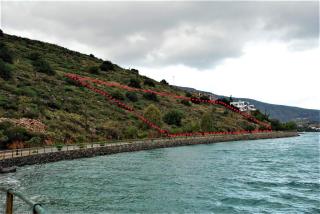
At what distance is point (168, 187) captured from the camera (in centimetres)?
2630

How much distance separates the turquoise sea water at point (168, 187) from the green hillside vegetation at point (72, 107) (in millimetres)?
17995

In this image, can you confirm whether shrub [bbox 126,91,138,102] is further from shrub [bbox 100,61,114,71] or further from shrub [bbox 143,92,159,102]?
shrub [bbox 100,61,114,71]

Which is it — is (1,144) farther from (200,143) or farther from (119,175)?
(200,143)

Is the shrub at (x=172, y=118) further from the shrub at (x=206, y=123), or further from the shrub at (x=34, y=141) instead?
the shrub at (x=34, y=141)

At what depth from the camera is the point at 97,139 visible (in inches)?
2389

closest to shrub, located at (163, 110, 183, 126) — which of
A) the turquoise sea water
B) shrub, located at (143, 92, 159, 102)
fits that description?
shrub, located at (143, 92, 159, 102)

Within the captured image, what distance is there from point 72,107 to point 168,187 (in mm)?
47101

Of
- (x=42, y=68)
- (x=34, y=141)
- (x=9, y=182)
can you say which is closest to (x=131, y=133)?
(x=34, y=141)

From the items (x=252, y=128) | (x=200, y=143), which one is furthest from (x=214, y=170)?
(x=252, y=128)

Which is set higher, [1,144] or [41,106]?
[41,106]

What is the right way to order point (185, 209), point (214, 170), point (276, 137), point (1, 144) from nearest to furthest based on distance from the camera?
point (185, 209) < point (214, 170) < point (1, 144) < point (276, 137)

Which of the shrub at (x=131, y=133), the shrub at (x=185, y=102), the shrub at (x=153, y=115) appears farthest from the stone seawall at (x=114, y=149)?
the shrub at (x=185, y=102)

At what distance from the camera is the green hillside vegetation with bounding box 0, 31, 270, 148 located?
56156mm

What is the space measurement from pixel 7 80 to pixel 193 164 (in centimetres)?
4793
